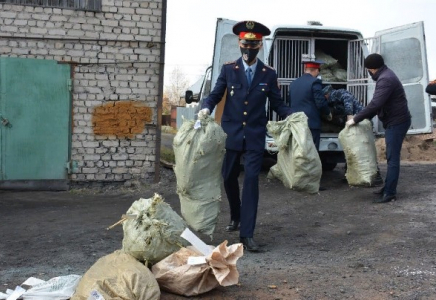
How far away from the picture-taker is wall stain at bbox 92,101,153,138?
32.0ft

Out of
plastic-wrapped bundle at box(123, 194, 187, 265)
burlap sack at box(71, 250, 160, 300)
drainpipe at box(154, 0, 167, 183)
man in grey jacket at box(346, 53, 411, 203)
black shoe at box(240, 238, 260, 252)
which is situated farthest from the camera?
drainpipe at box(154, 0, 167, 183)

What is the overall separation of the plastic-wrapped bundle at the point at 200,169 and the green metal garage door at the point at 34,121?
4.75m

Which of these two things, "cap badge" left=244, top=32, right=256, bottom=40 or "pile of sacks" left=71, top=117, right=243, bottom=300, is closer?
"pile of sacks" left=71, top=117, right=243, bottom=300

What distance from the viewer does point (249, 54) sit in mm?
5605

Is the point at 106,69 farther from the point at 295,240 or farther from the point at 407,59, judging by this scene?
the point at 295,240

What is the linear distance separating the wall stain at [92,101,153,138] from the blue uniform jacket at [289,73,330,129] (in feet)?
8.30

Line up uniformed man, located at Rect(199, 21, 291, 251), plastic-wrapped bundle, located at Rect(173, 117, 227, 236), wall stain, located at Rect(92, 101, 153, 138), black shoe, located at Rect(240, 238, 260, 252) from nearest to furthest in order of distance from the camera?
1. plastic-wrapped bundle, located at Rect(173, 117, 227, 236)
2. black shoe, located at Rect(240, 238, 260, 252)
3. uniformed man, located at Rect(199, 21, 291, 251)
4. wall stain, located at Rect(92, 101, 153, 138)

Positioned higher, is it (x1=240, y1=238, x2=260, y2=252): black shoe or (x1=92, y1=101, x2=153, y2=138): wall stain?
(x1=92, y1=101, x2=153, y2=138): wall stain

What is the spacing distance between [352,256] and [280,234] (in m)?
1.11

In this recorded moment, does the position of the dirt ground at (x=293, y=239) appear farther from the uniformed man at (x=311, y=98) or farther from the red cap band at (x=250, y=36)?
the red cap band at (x=250, y=36)

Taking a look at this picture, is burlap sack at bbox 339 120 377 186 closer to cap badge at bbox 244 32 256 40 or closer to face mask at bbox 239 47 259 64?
face mask at bbox 239 47 259 64

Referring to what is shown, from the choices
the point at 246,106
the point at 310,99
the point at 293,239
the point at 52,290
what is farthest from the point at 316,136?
the point at 52,290

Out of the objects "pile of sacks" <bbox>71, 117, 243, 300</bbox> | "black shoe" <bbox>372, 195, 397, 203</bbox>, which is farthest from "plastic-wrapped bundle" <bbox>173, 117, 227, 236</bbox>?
"black shoe" <bbox>372, 195, 397, 203</bbox>

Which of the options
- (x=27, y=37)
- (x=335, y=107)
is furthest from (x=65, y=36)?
(x=335, y=107)
